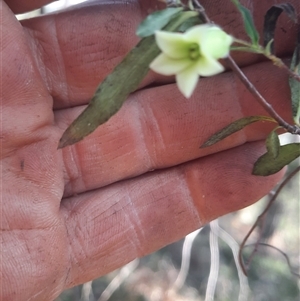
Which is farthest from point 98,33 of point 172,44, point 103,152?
point 172,44

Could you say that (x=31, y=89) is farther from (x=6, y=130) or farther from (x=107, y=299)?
(x=107, y=299)

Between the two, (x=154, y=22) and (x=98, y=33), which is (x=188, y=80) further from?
(x=98, y=33)

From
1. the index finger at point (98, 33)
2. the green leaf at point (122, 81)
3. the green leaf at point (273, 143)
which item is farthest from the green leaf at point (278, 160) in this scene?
the green leaf at point (122, 81)

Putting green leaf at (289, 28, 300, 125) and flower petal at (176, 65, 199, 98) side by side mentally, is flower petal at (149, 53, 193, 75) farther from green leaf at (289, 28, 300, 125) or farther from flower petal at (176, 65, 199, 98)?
green leaf at (289, 28, 300, 125)

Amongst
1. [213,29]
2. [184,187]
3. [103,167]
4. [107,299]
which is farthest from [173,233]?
[107,299]

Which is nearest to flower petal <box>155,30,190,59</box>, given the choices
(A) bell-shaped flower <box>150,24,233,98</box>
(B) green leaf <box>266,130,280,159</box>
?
(A) bell-shaped flower <box>150,24,233,98</box>

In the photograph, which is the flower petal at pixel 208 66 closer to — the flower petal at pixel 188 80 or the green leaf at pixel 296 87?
the flower petal at pixel 188 80
